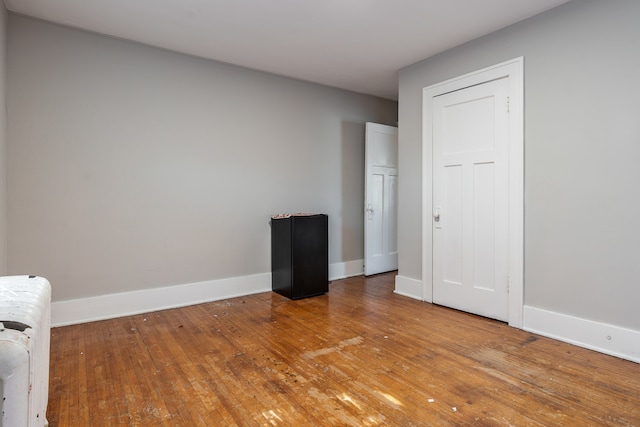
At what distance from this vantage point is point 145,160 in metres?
3.41

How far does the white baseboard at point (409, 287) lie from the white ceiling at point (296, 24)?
2.38 meters

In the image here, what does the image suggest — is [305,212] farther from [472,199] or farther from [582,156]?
[582,156]

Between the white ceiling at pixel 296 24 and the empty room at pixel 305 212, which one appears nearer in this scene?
the empty room at pixel 305 212

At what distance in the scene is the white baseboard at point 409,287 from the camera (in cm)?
381

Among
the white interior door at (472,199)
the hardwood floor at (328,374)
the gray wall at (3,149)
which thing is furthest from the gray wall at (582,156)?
the gray wall at (3,149)

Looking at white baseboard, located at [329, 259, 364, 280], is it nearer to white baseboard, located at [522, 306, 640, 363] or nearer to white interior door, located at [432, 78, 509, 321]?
white interior door, located at [432, 78, 509, 321]

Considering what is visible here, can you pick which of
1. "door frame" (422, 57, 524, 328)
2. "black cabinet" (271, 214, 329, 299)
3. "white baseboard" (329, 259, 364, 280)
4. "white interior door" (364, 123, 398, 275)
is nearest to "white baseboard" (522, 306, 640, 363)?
"door frame" (422, 57, 524, 328)

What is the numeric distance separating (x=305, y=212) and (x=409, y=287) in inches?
61.5

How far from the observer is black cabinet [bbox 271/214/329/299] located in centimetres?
382

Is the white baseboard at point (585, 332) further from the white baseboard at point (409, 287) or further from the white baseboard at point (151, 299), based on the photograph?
the white baseboard at point (151, 299)

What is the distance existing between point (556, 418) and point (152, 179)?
3552mm

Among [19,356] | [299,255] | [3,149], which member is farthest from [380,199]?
[19,356]

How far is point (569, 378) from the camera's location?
2.12 metres

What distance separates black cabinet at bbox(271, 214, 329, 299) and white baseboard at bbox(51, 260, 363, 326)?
330 mm
